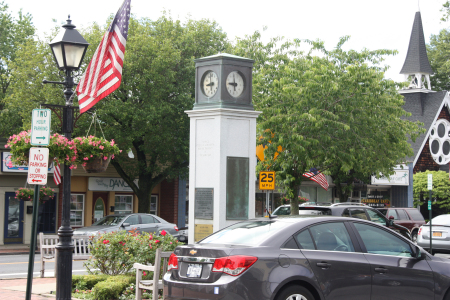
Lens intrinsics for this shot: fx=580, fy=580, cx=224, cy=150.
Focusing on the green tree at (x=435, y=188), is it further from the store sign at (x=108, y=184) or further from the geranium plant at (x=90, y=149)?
the geranium plant at (x=90, y=149)

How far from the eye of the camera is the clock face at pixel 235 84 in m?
11.1

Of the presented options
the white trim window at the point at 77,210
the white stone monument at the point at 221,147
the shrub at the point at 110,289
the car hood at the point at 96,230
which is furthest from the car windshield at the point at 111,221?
the shrub at the point at 110,289

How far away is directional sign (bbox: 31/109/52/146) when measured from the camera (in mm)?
7812

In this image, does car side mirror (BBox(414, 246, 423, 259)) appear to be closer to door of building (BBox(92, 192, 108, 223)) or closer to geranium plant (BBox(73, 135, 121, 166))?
geranium plant (BBox(73, 135, 121, 166))

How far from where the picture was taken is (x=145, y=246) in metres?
10.2

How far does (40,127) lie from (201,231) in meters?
4.00

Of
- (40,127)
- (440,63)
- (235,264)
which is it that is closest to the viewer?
(235,264)

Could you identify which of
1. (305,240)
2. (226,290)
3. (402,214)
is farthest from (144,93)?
(226,290)

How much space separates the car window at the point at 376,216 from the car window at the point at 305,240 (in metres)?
11.8

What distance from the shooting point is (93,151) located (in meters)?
9.30

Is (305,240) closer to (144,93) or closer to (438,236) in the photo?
(438,236)

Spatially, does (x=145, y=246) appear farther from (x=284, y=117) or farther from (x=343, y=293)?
(x=284, y=117)

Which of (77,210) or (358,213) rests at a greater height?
(358,213)

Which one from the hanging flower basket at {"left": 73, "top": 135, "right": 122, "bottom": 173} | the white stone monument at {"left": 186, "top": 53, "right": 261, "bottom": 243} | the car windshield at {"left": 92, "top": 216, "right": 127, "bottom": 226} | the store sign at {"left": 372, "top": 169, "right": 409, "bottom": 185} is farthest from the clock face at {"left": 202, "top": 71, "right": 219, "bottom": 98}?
the store sign at {"left": 372, "top": 169, "right": 409, "bottom": 185}
